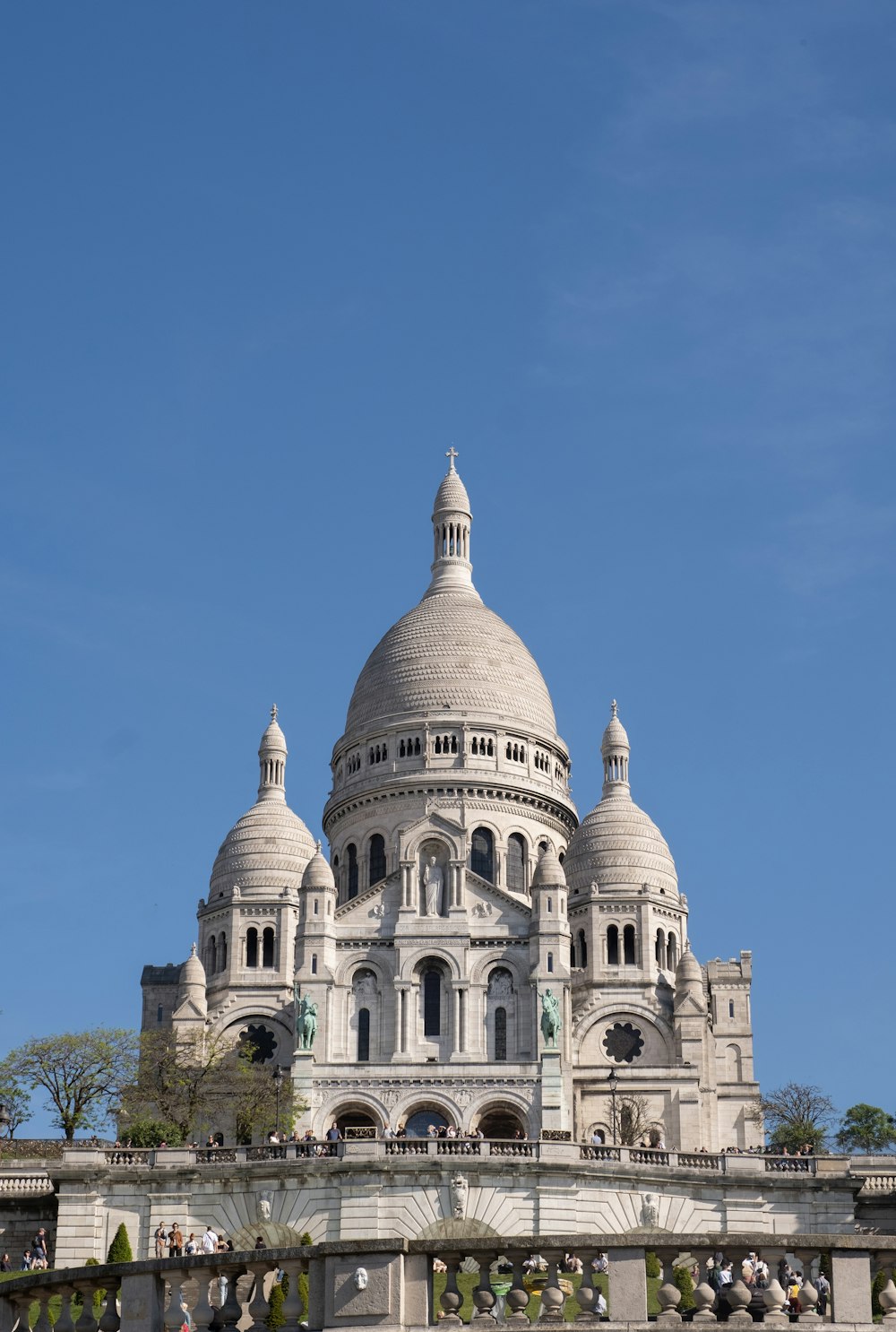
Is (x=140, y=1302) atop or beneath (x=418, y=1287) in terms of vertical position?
beneath

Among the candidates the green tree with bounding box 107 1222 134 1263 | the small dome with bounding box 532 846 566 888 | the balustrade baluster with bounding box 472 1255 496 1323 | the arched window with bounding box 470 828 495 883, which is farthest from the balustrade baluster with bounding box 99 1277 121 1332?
the arched window with bounding box 470 828 495 883

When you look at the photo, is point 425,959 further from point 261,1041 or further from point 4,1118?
point 4,1118

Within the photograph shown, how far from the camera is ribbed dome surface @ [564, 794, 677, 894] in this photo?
342 ft

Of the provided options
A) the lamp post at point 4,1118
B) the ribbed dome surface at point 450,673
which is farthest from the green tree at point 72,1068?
the ribbed dome surface at point 450,673

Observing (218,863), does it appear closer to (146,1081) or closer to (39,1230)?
(146,1081)

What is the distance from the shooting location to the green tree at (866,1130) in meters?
92.1

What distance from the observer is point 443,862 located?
310 ft

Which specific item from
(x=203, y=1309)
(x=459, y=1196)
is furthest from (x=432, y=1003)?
(x=203, y=1309)

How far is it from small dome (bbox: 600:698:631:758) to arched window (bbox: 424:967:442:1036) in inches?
1028

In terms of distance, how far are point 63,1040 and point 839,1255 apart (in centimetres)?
5527

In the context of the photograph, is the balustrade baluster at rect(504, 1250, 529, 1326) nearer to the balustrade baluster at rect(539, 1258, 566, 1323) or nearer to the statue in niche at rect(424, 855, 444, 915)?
the balustrade baluster at rect(539, 1258, 566, 1323)

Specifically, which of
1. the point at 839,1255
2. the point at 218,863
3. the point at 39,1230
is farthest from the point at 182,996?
the point at 839,1255

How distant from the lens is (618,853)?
10469cm

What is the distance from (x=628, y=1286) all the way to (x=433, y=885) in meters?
73.4
